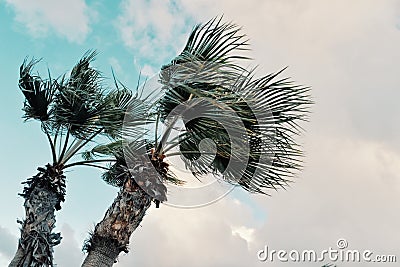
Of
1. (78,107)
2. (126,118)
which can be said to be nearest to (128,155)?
(126,118)

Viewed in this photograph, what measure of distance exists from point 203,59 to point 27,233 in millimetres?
3193

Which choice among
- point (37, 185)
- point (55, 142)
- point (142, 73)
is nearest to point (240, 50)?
point (142, 73)

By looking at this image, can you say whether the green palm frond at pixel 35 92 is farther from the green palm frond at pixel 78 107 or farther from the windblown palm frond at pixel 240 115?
the windblown palm frond at pixel 240 115

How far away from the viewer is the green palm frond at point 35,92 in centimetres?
671

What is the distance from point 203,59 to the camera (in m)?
6.79

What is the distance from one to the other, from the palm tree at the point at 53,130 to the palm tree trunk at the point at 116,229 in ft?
1.95

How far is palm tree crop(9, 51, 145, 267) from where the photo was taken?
253 inches

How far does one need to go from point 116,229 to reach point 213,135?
168 centimetres

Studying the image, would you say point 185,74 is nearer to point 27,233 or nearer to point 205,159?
point 205,159

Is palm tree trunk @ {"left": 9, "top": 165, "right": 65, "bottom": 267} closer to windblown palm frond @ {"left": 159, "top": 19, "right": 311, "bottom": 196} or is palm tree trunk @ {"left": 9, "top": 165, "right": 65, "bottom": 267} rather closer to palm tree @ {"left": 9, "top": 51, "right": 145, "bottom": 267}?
palm tree @ {"left": 9, "top": 51, "right": 145, "bottom": 267}

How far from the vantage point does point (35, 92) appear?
6715 mm

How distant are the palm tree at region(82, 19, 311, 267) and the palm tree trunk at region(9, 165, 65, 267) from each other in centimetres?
53

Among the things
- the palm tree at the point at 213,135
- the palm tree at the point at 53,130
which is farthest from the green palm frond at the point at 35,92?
the palm tree at the point at 213,135

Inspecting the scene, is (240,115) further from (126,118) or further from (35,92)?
(35,92)
